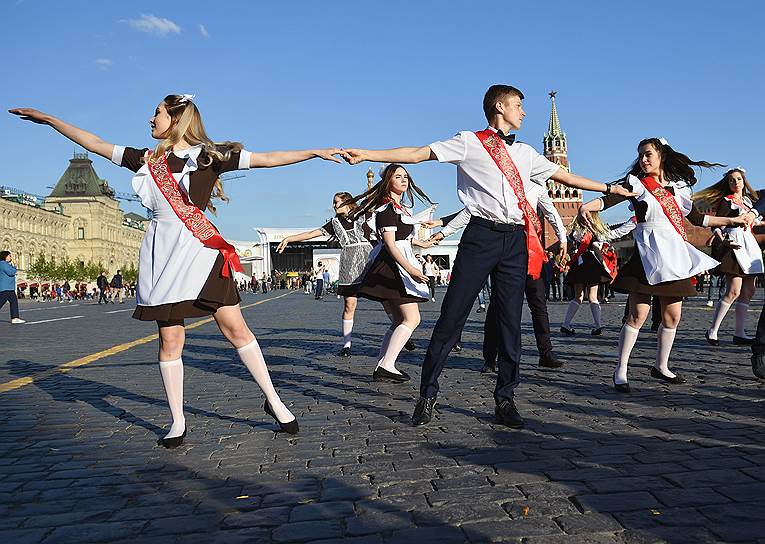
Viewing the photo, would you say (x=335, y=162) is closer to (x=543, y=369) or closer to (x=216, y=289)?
(x=216, y=289)

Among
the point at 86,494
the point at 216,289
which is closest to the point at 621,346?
the point at 216,289

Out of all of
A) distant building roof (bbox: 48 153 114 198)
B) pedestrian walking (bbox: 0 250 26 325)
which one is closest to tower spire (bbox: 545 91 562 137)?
distant building roof (bbox: 48 153 114 198)

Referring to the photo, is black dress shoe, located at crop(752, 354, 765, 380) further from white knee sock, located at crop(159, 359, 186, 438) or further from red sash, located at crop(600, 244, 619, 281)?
red sash, located at crop(600, 244, 619, 281)

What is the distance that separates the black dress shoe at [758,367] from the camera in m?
6.15

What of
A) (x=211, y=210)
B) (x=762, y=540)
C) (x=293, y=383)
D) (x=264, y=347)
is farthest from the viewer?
(x=264, y=347)

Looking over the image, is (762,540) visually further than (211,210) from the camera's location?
No

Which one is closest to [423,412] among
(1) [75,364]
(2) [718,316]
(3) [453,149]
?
(3) [453,149]

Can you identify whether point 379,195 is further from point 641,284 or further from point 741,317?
point 741,317

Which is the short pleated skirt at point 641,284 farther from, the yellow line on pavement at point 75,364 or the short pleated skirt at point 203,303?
the yellow line on pavement at point 75,364

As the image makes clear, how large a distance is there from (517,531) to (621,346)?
3566mm

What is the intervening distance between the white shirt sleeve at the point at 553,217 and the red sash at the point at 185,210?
3157 millimetres

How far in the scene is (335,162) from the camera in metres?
4.61

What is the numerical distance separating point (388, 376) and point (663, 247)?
245cm

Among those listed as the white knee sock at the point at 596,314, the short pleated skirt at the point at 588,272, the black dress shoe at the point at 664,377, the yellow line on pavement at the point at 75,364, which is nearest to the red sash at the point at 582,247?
the short pleated skirt at the point at 588,272
